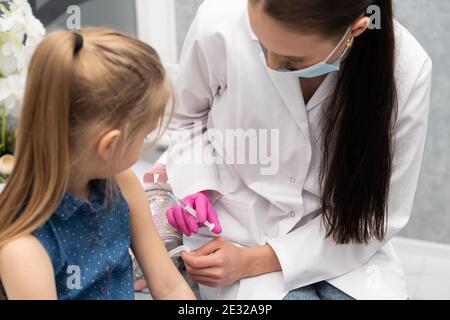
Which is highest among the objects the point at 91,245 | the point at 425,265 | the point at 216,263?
the point at 91,245

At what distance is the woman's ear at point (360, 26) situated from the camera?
1.18 meters

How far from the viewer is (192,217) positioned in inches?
56.1

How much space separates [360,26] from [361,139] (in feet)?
0.83

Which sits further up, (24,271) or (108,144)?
Answer: (108,144)

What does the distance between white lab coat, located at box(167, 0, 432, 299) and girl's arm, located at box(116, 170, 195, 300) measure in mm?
201

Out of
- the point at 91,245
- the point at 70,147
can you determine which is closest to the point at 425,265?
the point at 91,245

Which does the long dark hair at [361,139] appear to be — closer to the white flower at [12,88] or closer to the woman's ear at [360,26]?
the woman's ear at [360,26]

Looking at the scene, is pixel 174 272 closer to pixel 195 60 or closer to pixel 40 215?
pixel 40 215

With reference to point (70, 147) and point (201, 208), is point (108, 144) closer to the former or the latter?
point (70, 147)

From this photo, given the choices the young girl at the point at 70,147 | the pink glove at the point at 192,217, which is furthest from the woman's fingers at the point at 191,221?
the young girl at the point at 70,147

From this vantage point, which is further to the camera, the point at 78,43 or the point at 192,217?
the point at 192,217

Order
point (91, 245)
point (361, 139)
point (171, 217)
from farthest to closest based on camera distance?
point (171, 217)
point (361, 139)
point (91, 245)

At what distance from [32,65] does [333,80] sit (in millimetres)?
619

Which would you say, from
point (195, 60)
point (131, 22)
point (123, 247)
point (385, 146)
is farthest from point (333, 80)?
point (131, 22)
